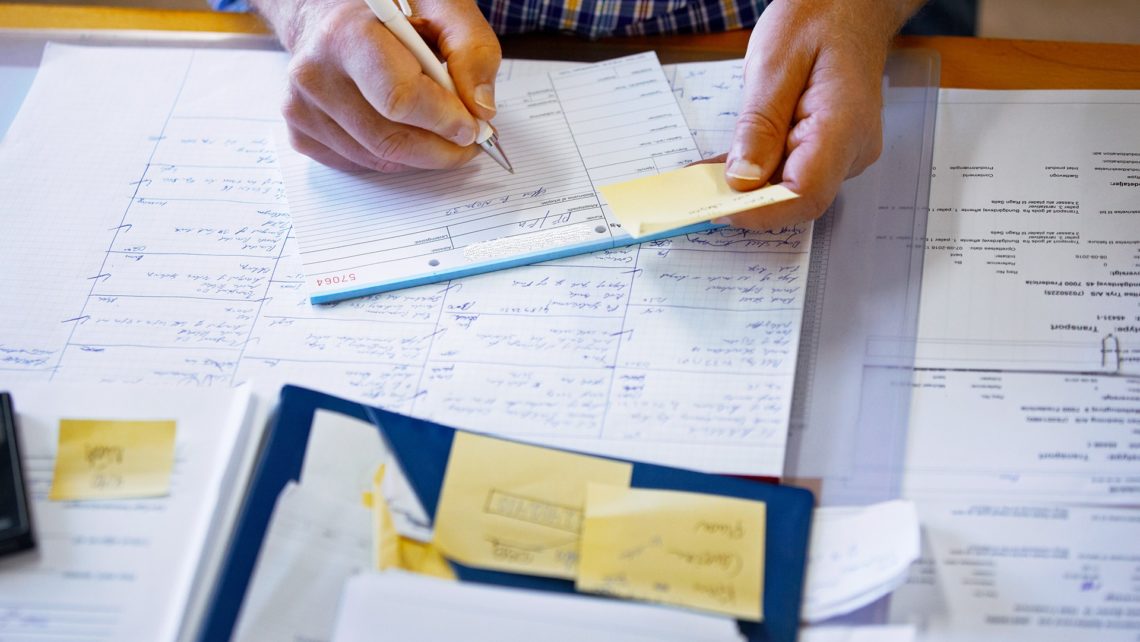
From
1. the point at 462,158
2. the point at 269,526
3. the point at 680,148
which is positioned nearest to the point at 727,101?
the point at 680,148

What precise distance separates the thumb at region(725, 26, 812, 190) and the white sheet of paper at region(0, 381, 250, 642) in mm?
444

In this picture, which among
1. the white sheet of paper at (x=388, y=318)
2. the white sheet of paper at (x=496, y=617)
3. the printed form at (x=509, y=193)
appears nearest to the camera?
the white sheet of paper at (x=496, y=617)

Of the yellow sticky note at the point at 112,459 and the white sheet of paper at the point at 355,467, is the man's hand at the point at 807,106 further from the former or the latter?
the yellow sticky note at the point at 112,459

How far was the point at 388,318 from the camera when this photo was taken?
2.60 feet

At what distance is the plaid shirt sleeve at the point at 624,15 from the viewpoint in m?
1.04

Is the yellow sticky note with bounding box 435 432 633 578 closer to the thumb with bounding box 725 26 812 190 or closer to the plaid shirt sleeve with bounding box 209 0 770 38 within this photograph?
the thumb with bounding box 725 26 812 190

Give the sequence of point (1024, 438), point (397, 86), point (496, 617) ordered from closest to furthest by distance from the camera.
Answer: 1. point (496, 617)
2. point (1024, 438)
3. point (397, 86)

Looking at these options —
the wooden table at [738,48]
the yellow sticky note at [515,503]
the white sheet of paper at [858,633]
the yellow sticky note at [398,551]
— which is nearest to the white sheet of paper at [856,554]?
the white sheet of paper at [858,633]

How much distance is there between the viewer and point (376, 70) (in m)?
0.81

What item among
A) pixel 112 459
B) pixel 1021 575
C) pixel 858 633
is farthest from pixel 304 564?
pixel 1021 575

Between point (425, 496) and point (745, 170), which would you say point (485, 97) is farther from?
point (425, 496)

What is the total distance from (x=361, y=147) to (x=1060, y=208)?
643 mm

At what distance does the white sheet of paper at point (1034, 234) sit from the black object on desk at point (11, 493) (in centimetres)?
67

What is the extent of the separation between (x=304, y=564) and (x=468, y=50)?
478 millimetres
